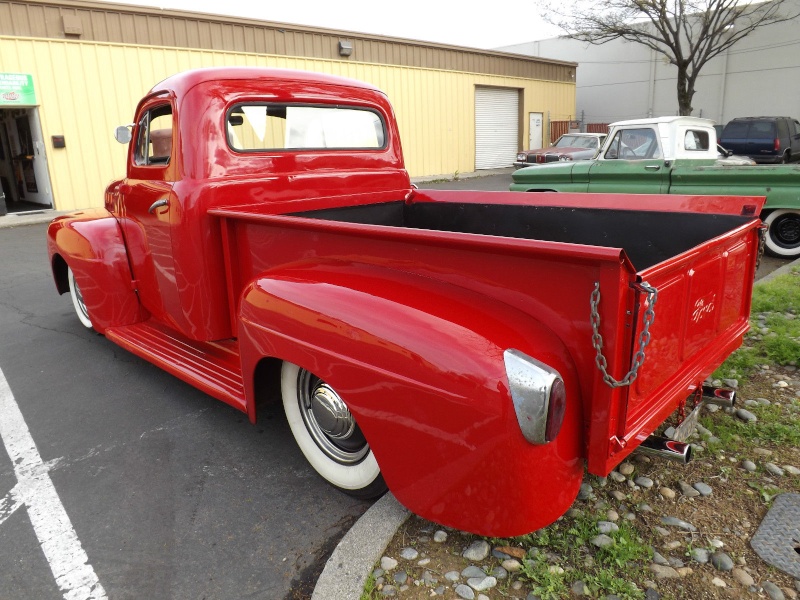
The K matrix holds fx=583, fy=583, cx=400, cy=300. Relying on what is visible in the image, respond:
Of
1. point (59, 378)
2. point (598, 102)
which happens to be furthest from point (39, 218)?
point (598, 102)

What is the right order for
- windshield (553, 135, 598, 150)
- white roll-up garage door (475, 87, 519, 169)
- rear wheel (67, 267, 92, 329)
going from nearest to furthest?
1. rear wheel (67, 267, 92, 329)
2. windshield (553, 135, 598, 150)
3. white roll-up garage door (475, 87, 519, 169)

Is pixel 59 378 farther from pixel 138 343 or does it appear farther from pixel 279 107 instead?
pixel 279 107

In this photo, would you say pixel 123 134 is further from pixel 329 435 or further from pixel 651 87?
pixel 651 87

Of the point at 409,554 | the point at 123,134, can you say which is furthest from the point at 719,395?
the point at 123,134

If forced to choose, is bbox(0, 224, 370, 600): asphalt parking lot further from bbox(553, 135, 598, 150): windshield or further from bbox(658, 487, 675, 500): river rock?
bbox(553, 135, 598, 150): windshield

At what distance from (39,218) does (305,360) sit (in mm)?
11722

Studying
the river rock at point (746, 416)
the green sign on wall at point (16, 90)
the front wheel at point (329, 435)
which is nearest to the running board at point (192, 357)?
the front wheel at point (329, 435)

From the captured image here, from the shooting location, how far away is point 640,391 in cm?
200

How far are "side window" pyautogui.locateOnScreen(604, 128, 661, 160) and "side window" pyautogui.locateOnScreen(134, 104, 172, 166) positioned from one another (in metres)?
6.19

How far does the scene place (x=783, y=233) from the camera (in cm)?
670

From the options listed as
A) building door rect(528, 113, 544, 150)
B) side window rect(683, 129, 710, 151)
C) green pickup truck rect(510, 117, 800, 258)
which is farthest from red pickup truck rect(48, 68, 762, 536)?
building door rect(528, 113, 544, 150)

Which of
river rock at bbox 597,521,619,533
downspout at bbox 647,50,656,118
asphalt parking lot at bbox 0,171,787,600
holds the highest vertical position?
downspout at bbox 647,50,656,118

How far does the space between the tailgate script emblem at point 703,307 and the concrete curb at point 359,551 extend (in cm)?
142

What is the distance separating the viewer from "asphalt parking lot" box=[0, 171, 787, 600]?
85.0 inches
